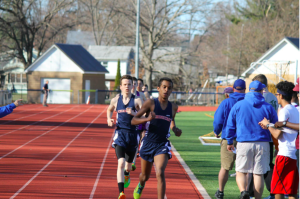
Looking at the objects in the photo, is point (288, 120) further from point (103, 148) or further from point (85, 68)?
point (85, 68)

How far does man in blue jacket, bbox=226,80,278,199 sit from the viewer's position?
596 centimetres

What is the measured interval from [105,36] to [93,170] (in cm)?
5668

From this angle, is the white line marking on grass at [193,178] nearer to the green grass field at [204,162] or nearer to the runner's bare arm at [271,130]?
the green grass field at [204,162]

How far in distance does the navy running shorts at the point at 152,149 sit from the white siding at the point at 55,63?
1480 inches

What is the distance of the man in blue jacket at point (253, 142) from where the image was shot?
596cm

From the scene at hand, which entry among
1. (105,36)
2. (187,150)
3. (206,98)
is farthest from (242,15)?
(187,150)

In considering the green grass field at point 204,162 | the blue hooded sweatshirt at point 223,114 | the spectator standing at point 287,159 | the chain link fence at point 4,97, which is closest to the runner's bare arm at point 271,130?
the spectator standing at point 287,159

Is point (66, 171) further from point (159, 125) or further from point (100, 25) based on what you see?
point (100, 25)

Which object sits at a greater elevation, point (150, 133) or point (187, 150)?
point (150, 133)

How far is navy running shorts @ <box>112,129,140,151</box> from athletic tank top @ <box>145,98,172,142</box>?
0.87 metres

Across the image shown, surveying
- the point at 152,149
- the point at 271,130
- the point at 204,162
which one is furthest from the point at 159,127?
the point at 204,162

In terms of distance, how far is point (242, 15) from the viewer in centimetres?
5534

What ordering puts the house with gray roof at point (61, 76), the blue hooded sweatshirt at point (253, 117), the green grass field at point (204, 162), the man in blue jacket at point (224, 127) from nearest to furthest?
the blue hooded sweatshirt at point (253, 117), the man in blue jacket at point (224, 127), the green grass field at point (204, 162), the house with gray roof at point (61, 76)

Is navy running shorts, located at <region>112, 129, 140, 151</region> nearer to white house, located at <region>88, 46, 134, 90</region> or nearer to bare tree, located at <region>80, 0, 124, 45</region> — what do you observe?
bare tree, located at <region>80, 0, 124, 45</region>
